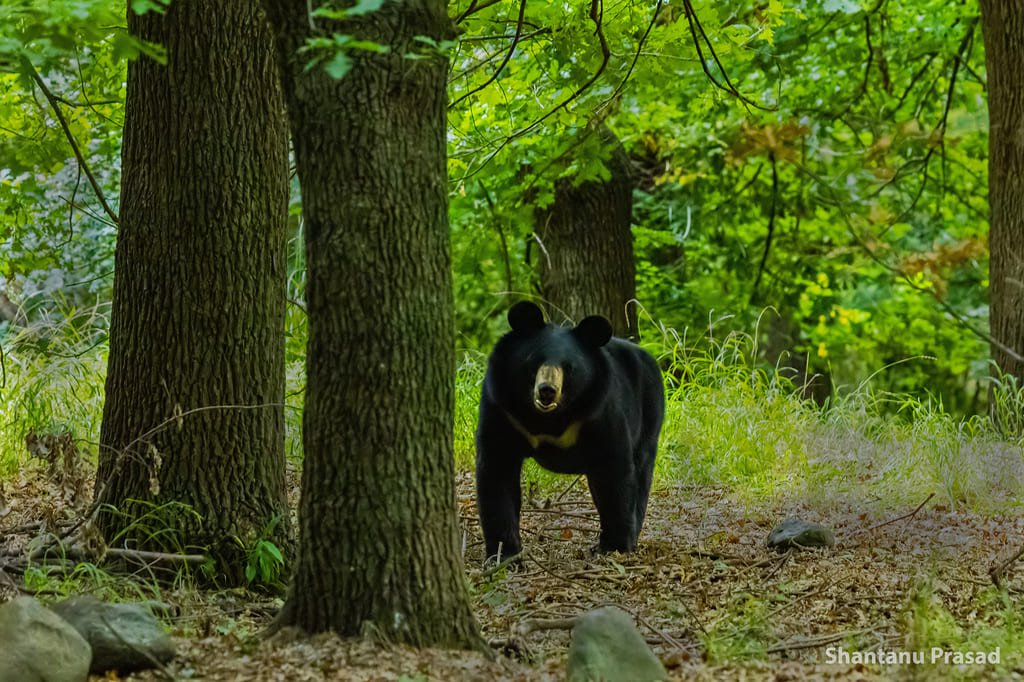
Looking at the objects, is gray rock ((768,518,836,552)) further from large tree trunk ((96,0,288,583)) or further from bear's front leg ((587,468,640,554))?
large tree trunk ((96,0,288,583))

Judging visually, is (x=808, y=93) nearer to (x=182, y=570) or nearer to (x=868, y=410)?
(x=868, y=410)

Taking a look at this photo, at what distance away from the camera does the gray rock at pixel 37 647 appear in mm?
3408

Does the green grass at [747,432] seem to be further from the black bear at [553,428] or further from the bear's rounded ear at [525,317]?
the bear's rounded ear at [525,317]

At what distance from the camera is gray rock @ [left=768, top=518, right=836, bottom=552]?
609 cm

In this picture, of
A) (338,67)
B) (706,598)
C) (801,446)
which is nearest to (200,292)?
(338,67)

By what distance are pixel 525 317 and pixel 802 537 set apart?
1873 millimetres

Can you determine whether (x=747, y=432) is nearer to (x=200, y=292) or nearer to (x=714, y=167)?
(x=200, y=292)

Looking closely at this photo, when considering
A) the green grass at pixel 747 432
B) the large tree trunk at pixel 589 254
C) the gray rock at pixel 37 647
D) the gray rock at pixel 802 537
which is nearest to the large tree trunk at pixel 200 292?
the gray rock at pixel 37 647

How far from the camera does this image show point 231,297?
16.7ft

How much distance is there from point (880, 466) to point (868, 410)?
1.85 meters

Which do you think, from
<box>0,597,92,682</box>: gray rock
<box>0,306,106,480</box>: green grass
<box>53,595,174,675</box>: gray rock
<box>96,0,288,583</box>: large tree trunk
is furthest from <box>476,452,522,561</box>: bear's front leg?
<box>0,306,106,480</box>: green grass

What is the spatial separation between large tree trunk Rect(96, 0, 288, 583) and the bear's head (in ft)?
4.08

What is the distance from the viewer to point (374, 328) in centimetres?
375

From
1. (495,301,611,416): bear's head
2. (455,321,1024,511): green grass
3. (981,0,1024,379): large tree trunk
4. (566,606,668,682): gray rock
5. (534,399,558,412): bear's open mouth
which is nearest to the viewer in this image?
(566,606,668,682): gray rock
